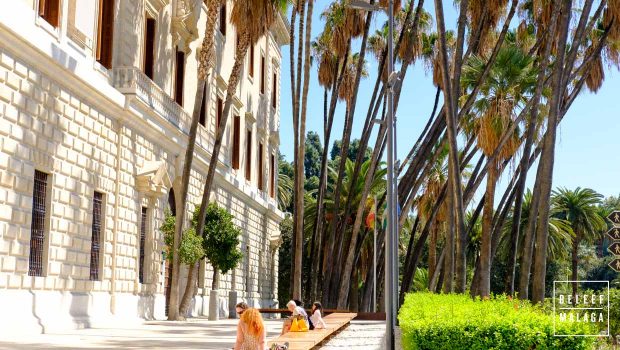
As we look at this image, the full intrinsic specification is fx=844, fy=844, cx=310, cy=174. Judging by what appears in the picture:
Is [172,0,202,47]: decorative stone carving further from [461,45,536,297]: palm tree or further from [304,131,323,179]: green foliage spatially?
[304,131,323,179]: green foliage

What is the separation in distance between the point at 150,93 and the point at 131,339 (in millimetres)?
9475

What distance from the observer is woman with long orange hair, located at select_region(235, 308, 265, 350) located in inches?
387

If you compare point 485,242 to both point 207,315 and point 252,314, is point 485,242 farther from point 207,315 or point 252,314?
point 252,314

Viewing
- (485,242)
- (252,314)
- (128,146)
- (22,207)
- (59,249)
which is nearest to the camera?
(252,314)

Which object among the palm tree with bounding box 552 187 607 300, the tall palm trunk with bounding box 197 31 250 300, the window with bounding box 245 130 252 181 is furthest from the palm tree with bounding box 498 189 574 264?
the tall palm trunk with bounding box 197 31 250 300

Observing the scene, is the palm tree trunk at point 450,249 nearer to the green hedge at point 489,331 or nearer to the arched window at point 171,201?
the arched window at point 171,201

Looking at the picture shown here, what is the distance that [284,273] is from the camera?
5897 cm

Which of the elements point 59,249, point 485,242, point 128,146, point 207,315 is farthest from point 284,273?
point 59,249

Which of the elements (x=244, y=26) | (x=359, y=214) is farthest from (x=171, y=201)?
(x=359, y=214)

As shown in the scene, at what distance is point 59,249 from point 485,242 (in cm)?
1493

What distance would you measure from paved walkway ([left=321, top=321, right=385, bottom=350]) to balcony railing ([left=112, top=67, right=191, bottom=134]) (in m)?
8.61

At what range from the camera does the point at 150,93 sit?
2494cm

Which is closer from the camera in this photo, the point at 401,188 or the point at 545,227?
the point at 545,227

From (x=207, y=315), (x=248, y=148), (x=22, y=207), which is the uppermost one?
(x=248, y=148)
